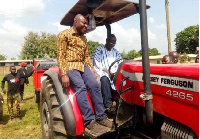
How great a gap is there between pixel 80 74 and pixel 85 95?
0.97 feet

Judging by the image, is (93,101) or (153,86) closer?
(153,86)

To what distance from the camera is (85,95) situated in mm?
2811

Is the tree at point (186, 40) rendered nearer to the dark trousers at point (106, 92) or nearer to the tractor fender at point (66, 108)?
the dark trousers at point (106, 92)

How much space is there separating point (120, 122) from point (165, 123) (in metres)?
0.68

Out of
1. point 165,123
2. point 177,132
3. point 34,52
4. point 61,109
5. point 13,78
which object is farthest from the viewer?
point 34,52

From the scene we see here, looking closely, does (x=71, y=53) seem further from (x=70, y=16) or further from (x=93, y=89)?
(x=70, y=16)

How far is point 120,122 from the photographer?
2.79 meters

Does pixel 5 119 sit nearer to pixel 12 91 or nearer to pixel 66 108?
pixel 12 91

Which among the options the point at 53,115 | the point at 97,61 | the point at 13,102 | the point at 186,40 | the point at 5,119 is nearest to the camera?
the point at 53,115

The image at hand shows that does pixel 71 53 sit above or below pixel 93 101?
above

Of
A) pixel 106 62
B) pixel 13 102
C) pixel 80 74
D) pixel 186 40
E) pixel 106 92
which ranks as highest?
pixel 186 40

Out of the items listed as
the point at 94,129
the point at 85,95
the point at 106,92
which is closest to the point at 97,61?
the point at 106,92

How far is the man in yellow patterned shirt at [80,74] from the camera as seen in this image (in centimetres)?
273

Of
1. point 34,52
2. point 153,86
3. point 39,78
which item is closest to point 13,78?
point 39,78
